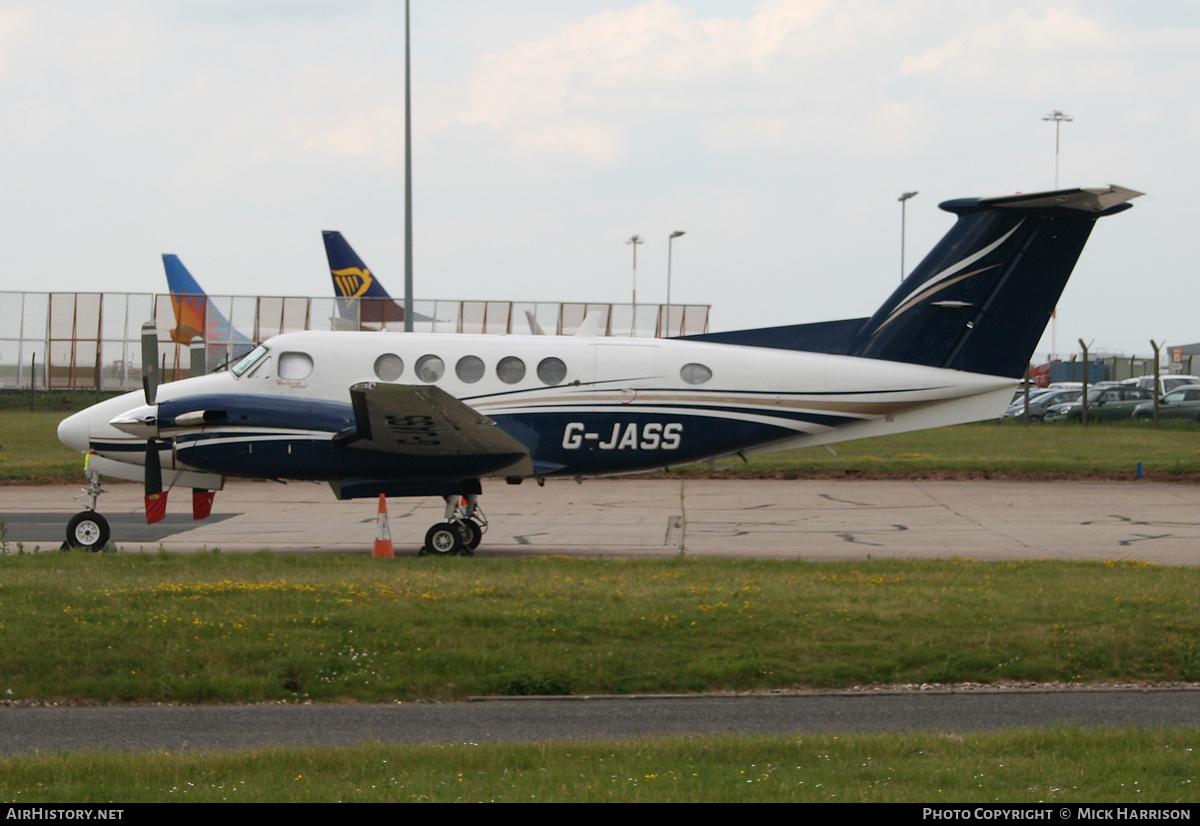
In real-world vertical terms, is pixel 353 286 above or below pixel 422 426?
above

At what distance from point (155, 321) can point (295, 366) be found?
31.1 meters

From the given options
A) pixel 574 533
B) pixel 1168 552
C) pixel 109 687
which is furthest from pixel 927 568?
pixel 109 687

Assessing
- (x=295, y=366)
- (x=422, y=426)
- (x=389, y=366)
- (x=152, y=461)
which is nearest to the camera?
(x=422, y=426)

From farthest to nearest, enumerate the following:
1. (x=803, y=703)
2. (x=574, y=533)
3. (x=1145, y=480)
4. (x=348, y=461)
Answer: (x=1145, y=480) < (x=574, y=533) < (x=348, y=461) < (x=803, y=703)

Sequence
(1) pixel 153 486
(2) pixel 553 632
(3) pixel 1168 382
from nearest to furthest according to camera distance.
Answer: (2) pixel 553 632 → (1) pixel 153 486 → (3) pixel 1168 382

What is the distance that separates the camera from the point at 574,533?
59.8 ft

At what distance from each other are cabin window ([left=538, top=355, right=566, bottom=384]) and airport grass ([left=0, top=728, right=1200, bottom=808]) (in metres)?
8.76

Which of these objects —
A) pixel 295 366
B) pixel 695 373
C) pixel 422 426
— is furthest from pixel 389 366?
pixel 695 373

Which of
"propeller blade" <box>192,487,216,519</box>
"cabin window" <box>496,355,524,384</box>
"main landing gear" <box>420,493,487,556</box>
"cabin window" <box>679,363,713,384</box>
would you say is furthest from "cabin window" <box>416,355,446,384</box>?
"propeller blade" <box>192,487,216,519</box>

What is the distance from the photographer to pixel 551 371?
16.0 m

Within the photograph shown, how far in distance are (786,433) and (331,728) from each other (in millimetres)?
9411

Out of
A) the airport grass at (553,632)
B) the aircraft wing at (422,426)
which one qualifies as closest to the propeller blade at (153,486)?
the airport grass at (553,632)

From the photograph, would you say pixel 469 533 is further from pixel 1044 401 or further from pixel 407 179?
pixel 1044 401
